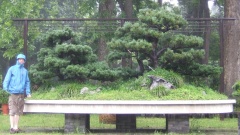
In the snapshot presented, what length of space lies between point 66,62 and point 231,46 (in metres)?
6.26

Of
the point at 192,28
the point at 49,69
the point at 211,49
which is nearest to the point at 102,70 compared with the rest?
the point at 49,69

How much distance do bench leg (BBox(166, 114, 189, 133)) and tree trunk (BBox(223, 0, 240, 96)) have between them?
538 centimetres

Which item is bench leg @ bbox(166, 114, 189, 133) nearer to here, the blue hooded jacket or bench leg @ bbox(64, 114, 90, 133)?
A: bench leg @ bbox(64, 114, 90, 133)

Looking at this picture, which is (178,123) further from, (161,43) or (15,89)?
(15,89)

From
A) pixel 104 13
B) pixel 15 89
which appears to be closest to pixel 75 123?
pixel 15 89

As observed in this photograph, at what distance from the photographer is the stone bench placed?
10.1 m

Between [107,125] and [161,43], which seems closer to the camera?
[161,43]

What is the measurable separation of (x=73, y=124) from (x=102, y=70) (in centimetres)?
126

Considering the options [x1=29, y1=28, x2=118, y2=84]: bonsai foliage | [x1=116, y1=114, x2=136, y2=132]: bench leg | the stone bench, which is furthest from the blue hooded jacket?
[x1=116, y1=114, x2=136, y2=132]: bench leg

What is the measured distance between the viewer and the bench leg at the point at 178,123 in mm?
10375

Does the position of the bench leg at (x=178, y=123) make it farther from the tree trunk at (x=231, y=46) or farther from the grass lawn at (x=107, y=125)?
the tree trunk at (x=231, y=46)

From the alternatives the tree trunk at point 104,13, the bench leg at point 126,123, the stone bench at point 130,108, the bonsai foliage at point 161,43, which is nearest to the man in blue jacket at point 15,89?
the stone bench at point 130,108

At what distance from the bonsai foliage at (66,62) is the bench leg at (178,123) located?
4.91 ft

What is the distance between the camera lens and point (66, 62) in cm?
1086
